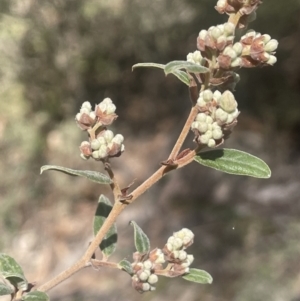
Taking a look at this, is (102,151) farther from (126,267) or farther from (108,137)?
(126,267)

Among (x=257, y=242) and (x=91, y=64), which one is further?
(x=91, y=64)

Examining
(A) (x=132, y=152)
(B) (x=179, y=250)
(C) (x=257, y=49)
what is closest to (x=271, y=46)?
(C) (x=257, y=49)

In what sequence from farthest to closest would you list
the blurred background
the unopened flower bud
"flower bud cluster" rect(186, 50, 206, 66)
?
the blurred background
"flower bud cluster" rect(186, 50, 206, 66)
the unopened flower bud

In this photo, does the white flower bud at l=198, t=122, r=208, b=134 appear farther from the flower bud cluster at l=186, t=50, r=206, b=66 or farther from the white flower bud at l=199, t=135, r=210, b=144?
the flower bud cluster at l=186, t=50, r=206, b=66

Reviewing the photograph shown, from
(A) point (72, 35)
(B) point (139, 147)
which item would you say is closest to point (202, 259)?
(B) point (139, 147)

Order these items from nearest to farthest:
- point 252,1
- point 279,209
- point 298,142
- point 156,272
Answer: point 252,1
point 156,272
point 279,209
point 298,142

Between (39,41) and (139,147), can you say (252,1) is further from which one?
(139,147)

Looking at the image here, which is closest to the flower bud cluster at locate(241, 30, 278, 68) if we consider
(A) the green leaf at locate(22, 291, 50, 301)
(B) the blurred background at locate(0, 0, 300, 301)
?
(A) the green leaf at locate(22, 291, 50, 301)
